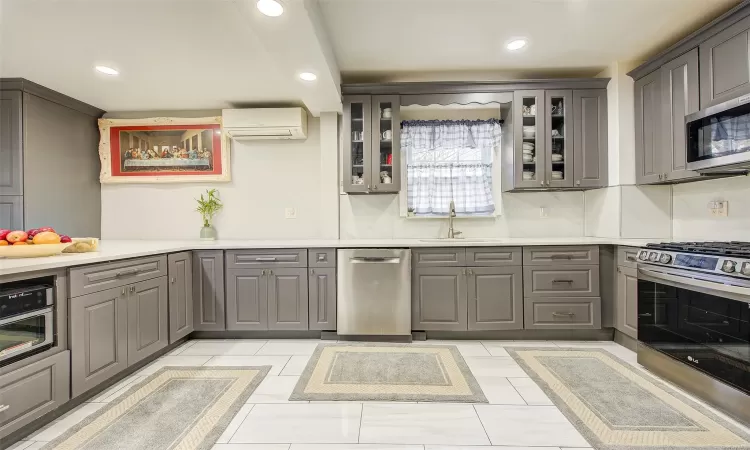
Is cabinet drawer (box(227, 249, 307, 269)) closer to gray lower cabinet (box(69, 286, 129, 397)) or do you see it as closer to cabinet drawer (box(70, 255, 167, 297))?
cabinet drawer (box(70, 255, 167, 297))

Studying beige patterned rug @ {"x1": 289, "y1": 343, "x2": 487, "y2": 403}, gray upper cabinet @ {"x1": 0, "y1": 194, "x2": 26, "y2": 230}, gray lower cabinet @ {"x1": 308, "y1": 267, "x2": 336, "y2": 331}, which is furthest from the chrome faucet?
gray upper cabinet @ {"x1": 0, "y1": 194, "x2": 26, "y2": 230}

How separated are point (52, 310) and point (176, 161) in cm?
232

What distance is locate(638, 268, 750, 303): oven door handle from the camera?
1753mm

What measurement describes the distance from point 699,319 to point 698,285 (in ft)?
0.68

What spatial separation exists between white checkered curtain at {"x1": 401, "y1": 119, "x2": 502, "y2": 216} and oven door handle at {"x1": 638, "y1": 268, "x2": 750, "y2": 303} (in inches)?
58.0

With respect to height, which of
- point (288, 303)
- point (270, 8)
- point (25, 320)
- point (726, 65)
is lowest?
point (288, 303)

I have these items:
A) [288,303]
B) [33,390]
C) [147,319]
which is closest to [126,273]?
[147,319]

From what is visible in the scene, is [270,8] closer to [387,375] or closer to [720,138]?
[387,375]

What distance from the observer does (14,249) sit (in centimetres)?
185

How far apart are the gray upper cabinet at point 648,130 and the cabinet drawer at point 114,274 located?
4.00 meters

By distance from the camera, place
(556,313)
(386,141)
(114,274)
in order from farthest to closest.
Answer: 1. (386,141)
2. (556,313)
3. (114,274)

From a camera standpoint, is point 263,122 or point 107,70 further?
point 263,122

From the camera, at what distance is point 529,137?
10.7 ft

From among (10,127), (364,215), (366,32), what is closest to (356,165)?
(364,215)
